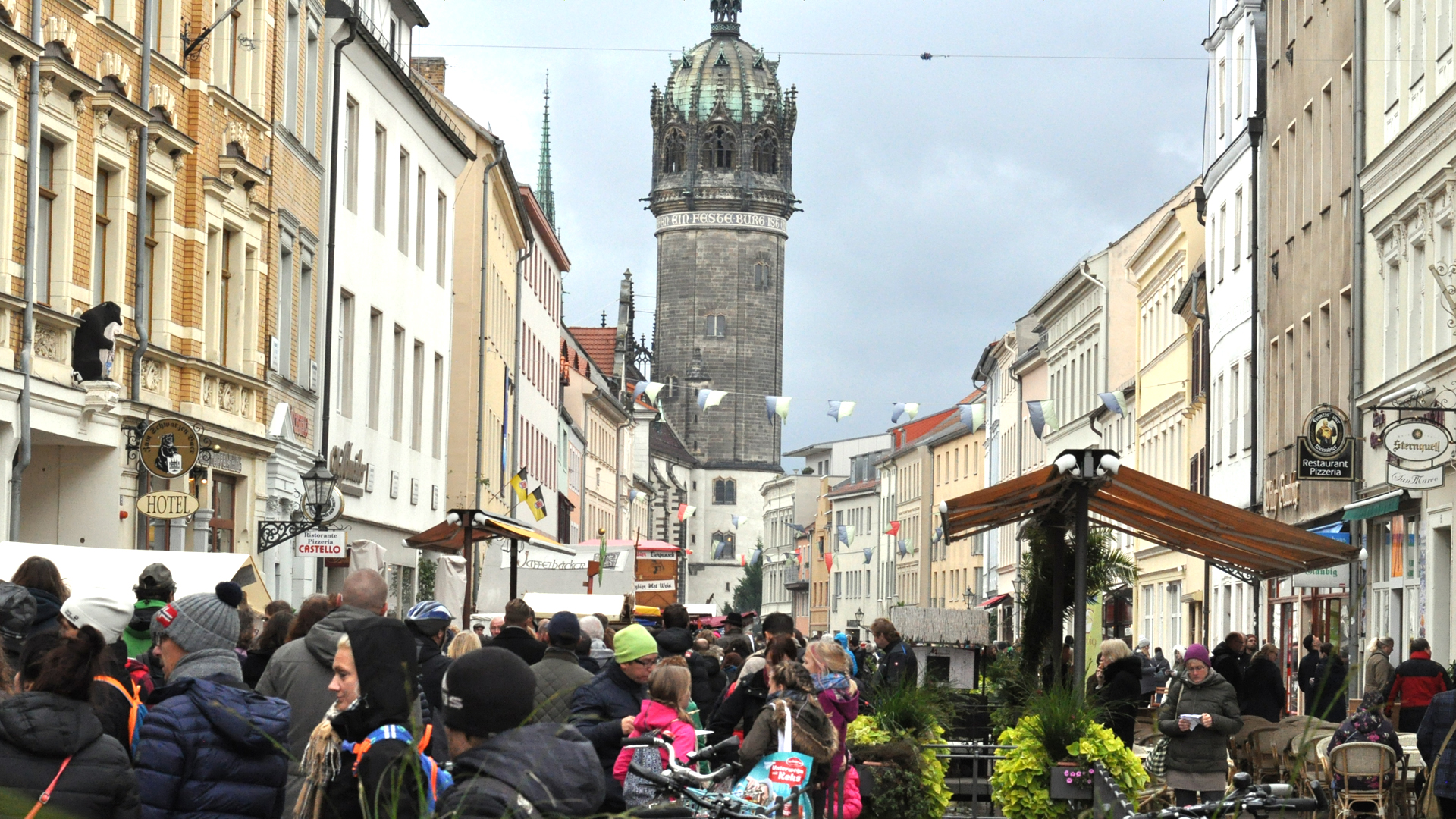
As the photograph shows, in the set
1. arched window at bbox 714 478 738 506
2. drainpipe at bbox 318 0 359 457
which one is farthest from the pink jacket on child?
arched window at bbox 714 478 738 506

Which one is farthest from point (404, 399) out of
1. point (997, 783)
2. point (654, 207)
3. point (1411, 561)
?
point (654, 207)

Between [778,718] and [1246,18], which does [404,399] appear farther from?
[778,718]

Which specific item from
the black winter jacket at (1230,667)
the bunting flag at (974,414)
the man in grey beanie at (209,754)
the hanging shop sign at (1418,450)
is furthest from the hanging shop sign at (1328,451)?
the bunting flag at (974,414)

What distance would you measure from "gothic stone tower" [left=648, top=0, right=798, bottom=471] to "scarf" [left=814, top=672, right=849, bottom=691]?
137m

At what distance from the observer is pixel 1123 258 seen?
6028 centimetres

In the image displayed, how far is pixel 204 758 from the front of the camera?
6.20 metres

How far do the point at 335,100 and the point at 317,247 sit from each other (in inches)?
84.5

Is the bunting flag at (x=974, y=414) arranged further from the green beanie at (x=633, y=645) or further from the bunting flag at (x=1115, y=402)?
the green beanie at (x=633, y=645)

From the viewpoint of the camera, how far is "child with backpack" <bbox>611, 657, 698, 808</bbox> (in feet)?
29.2

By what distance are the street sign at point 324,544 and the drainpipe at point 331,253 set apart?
621 centimetres

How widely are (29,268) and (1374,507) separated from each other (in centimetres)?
1626

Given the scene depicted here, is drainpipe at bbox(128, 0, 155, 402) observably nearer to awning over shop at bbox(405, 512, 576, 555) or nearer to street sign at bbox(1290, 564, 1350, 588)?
awning over shop at bbox(405, 512, 576, 555)

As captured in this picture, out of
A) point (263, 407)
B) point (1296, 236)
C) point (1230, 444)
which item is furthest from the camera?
point (1230, 444)

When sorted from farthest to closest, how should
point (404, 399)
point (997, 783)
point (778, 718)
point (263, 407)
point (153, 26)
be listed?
point (404, 399), point (263, 407), point (153, 26), point (997, 783), point (778, 718)
